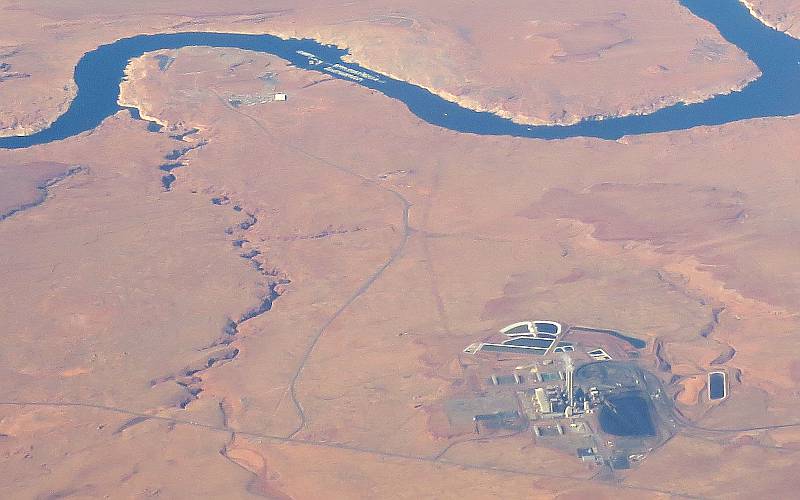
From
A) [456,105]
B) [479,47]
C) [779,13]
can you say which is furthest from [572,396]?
[779,13]

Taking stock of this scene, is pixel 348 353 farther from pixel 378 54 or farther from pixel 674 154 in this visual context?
pixel 378 54

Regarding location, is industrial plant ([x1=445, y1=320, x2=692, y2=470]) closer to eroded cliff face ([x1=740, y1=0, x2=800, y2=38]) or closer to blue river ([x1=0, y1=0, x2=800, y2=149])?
blue river ([x1=0, y1=0, x2=800, y2=149])

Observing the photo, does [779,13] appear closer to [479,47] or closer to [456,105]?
[479,47]

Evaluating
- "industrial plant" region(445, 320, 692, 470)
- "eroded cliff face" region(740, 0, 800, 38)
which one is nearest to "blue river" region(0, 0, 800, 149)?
"eroded cliff face" region(740, 0, 800, 38)

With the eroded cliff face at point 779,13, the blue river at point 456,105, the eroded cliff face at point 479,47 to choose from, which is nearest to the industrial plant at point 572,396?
the blue river at point 456,105

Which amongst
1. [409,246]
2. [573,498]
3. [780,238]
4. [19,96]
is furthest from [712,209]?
[19,96]

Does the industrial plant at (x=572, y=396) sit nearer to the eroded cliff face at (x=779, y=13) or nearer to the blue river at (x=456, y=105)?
the blue river at (x=456, y=105)
